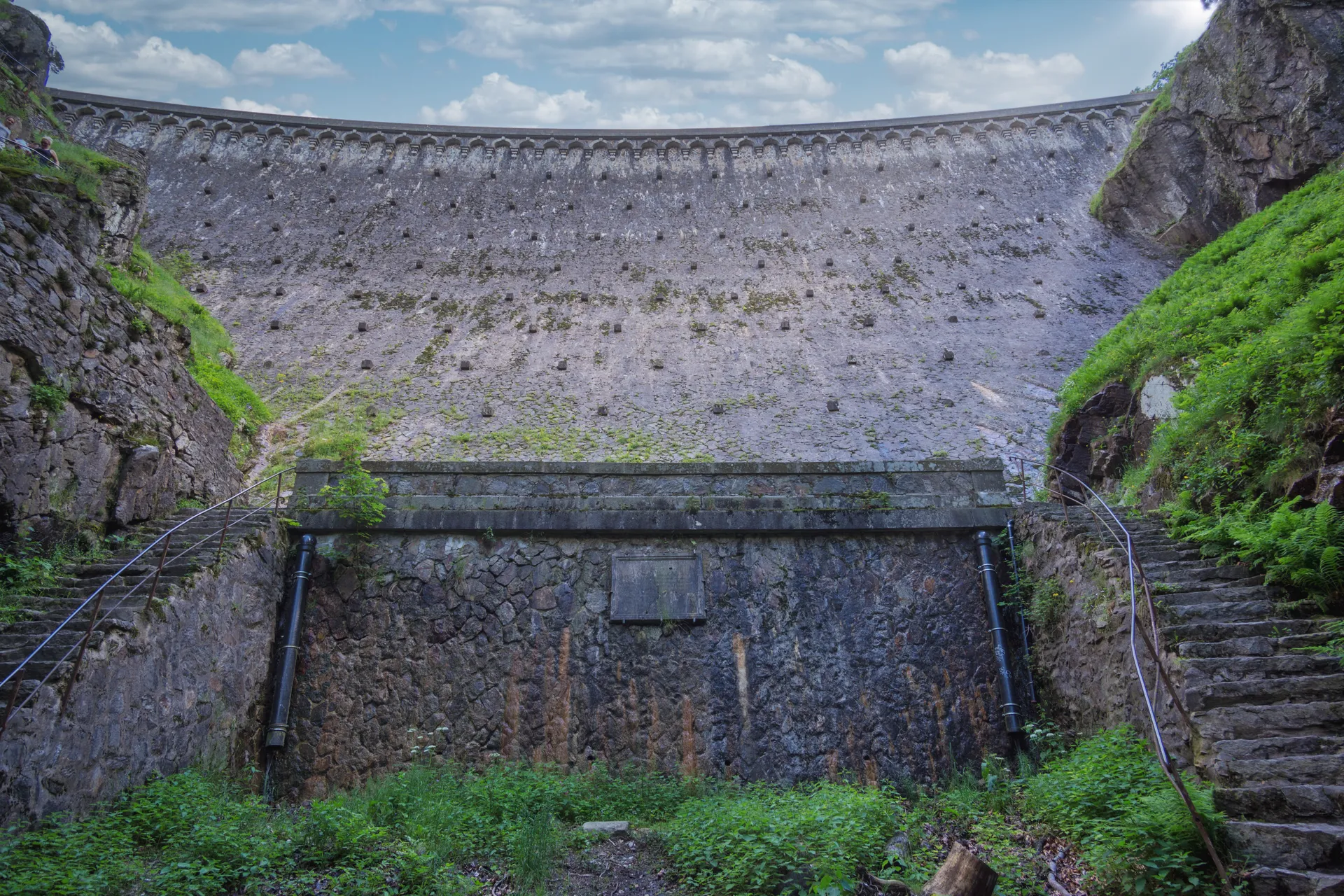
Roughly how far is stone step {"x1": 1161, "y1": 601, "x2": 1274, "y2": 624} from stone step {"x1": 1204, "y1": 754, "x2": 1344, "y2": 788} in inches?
56.3

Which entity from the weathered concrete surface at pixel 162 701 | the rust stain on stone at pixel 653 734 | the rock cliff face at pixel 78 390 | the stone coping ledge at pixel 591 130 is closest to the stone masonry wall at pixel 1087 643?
the rust stain on stone at pixel 653 734

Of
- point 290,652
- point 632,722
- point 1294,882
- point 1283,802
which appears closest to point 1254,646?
point 1283,802

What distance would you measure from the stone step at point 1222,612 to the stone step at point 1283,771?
4.69 ft

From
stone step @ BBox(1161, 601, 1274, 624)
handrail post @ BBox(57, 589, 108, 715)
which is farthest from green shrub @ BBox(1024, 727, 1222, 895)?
handrail post @ BBox(57, 589, 108, 715)

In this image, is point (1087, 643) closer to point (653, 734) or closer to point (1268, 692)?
point (1268, 692)

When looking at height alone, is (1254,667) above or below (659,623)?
below

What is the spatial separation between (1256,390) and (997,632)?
3.10m

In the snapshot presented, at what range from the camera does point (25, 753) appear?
17.8 ft

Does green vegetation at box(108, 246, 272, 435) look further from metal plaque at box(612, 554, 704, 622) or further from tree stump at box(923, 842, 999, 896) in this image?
tree stump at box(923, 842, 999, 896)

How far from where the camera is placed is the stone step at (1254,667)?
571 centimetres

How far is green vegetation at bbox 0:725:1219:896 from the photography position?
4840mm

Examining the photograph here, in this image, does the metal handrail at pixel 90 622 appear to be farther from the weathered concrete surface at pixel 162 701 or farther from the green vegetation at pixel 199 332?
the green vegetation at pixel 199 332

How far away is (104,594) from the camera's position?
6961 mm

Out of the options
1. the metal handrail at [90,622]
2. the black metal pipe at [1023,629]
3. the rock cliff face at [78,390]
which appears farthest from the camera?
the black metal pipe at [1023,629]
